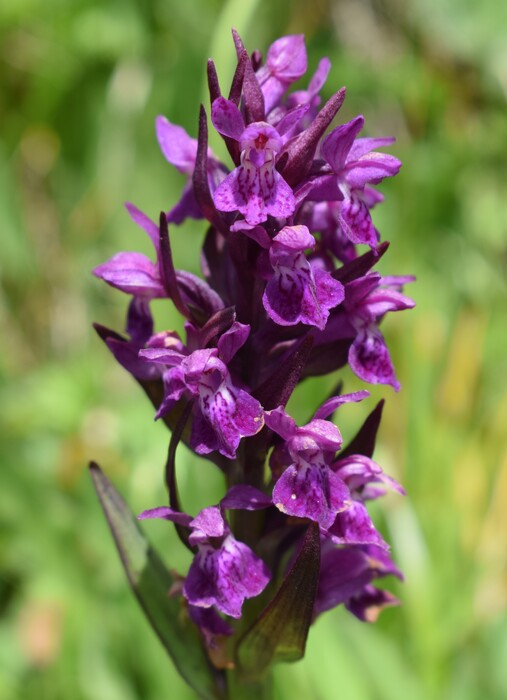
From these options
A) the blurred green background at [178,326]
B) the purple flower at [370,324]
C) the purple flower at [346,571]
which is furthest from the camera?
the blurred green background at [178,326]

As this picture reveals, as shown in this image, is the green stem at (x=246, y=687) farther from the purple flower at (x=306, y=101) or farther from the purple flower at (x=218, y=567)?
the purple flower at (x=306, y=101)

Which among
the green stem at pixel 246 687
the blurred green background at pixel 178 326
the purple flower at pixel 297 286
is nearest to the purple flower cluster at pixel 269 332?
the purple flower at pixel 297 286

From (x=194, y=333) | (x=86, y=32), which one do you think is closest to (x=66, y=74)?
(x=86, y=32)

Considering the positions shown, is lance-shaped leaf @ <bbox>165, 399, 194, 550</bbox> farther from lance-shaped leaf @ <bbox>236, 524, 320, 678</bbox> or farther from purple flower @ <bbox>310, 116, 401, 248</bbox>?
purple flower @ <bbox>310, 116, 401, 248</bbox>

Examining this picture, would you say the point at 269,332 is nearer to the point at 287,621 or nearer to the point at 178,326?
the point at 287,621

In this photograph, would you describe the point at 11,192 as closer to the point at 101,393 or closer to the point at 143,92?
the point at 143,92

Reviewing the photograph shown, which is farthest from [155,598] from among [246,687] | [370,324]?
[370,324]
